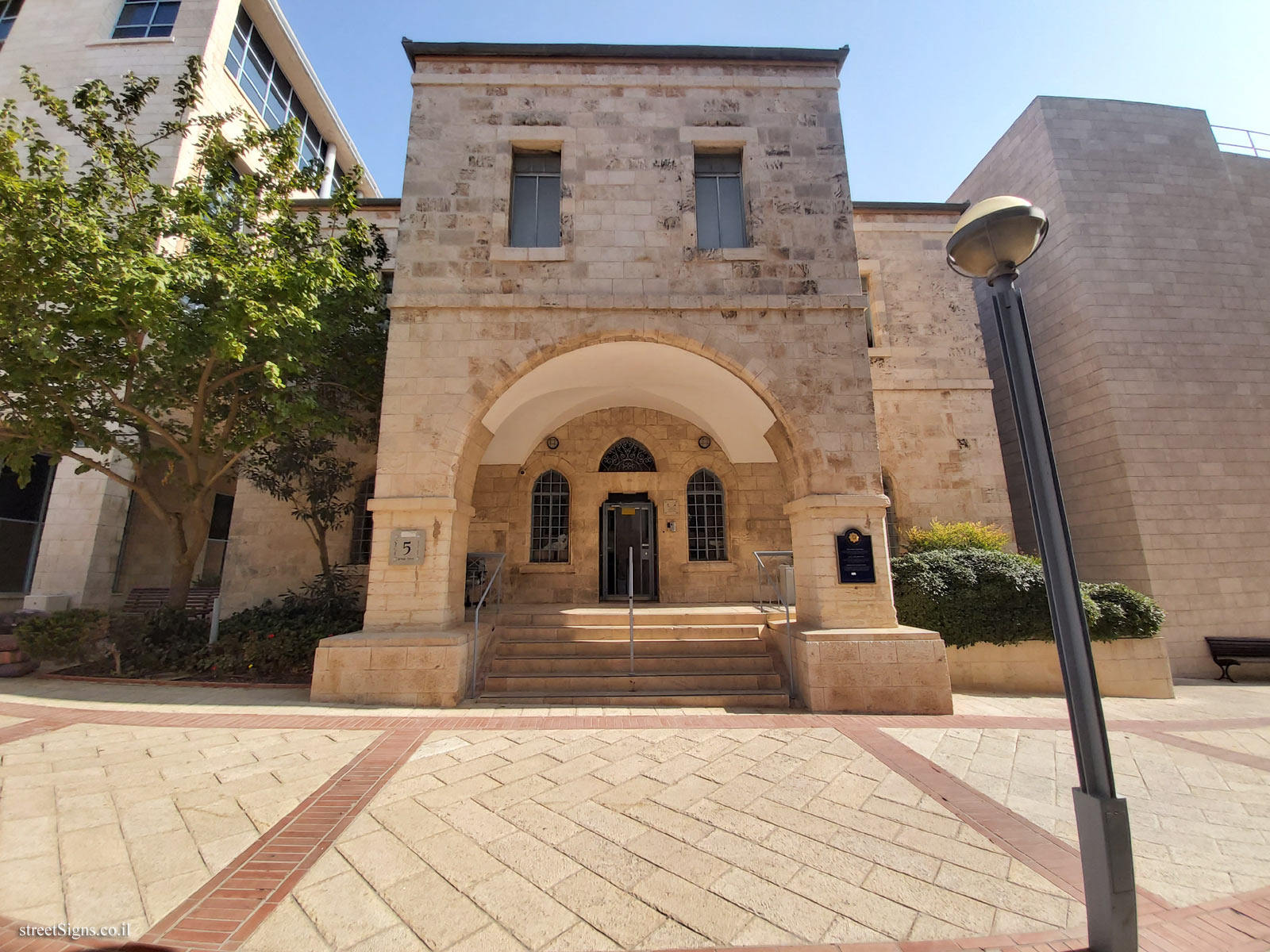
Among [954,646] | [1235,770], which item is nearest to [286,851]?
[1235,770]

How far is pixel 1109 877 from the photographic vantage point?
6.70ft

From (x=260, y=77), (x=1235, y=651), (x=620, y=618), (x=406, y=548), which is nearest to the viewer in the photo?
(x=406, y=548)

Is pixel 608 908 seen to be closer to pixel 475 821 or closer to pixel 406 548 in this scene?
pixel 475 821

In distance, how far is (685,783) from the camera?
3777 mm

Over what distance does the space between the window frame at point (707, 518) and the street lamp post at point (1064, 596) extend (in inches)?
306

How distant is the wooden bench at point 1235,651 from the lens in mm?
9414

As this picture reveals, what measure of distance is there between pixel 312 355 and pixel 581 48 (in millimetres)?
6311

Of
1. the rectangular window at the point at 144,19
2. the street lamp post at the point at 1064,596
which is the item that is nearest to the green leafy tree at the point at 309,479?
the street lamp post at the point at 1064,596

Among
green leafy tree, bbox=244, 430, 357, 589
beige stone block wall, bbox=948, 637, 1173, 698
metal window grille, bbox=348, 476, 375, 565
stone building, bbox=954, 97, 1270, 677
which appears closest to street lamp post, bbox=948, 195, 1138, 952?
beige stone block wall, bbox=948, 637, 1173, 698

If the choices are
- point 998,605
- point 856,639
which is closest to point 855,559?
point 856,639

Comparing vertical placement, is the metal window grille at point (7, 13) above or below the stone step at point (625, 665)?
above

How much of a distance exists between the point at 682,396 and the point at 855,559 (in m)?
4.38

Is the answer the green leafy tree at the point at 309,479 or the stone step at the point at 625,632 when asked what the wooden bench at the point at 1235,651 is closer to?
the stone step at the point at 625,632

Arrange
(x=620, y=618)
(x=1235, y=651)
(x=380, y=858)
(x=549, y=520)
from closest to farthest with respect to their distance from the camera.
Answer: (x=380, y=858) → (x=620, y=618) → (x=1235, y=651) → (x=549, y=520)
